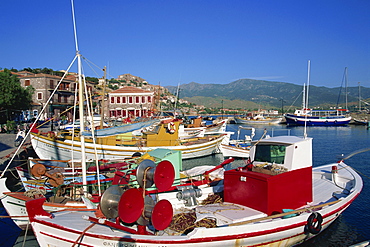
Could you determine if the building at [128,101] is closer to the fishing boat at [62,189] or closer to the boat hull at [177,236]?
the fishing boat at [62,189]

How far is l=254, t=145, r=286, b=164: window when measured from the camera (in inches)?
406

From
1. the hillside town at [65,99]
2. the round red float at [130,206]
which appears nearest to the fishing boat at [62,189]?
the round red float at [130,206]

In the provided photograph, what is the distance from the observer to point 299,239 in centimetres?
961

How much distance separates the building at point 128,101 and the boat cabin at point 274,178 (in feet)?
179

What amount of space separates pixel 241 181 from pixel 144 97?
5583 centimetres

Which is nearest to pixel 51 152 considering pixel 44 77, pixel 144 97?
pixel 44 77

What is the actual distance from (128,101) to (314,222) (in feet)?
192

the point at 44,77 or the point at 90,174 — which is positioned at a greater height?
the point at 44,77

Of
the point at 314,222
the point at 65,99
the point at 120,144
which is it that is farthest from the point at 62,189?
the point at 65,99

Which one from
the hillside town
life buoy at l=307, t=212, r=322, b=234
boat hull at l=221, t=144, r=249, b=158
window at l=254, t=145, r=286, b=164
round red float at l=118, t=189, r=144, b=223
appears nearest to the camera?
round red float at l=118, t=189, r=144, b=223

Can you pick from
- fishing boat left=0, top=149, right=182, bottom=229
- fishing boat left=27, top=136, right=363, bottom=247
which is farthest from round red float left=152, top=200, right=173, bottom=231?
fishing boat left=0, top=149, right=182, bottom=229

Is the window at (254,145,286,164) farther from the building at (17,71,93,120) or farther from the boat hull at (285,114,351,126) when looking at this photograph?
the boat hull at (285,114,351,126)

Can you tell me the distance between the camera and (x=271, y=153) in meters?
10.5

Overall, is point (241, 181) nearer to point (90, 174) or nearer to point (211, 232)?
point (211, 232)
